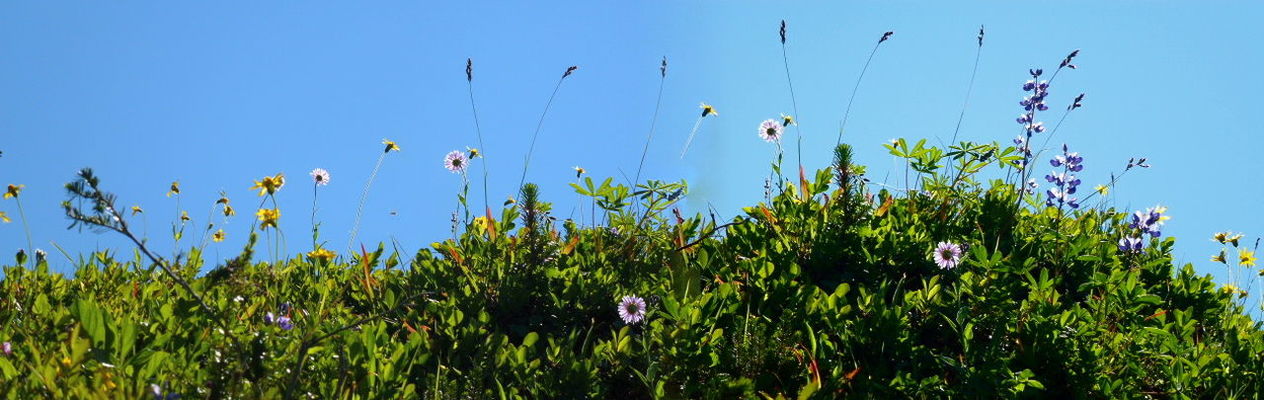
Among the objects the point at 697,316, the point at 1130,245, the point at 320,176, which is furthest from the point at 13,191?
the point at 1130,245

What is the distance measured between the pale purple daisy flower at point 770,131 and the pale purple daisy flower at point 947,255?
5.01 feet

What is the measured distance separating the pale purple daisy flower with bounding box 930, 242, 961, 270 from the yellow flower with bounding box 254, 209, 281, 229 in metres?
2.96

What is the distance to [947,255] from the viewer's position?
12.2ft

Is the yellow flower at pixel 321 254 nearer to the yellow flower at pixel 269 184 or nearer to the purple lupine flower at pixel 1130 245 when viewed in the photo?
the yellow flower at pixel 269 184

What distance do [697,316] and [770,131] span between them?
2253 mm

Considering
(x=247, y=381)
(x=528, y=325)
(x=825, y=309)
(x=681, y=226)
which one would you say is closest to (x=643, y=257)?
(x=681, y=226)

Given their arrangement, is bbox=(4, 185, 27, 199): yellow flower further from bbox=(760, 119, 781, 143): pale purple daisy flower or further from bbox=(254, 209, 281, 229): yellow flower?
bbox=(760, 119, 781, 143): pale purple daisy flower

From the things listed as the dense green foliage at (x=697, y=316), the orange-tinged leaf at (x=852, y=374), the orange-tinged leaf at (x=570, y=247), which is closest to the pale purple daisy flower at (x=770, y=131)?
the dense green foliage at (x=697, y=316)

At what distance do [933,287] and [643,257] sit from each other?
1.25 m

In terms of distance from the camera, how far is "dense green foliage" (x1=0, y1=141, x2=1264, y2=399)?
9.45 ft

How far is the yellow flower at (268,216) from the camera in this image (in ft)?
15.5

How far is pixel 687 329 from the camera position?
3141mm

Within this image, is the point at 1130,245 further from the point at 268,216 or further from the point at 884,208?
the point at 268,216

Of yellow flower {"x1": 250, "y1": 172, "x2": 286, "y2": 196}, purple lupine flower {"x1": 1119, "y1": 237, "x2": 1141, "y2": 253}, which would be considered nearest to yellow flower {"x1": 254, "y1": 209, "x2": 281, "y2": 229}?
yellow flower {"x1": 250, "y1": 172, "x2": 286, "y2": 196}
